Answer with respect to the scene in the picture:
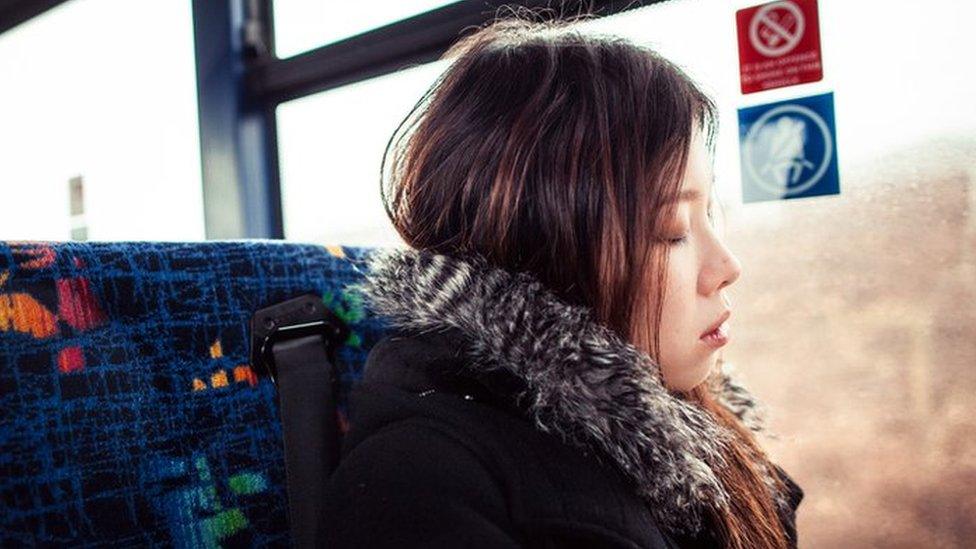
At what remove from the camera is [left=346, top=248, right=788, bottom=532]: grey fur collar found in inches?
28.1

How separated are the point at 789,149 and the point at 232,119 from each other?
4.01 feet

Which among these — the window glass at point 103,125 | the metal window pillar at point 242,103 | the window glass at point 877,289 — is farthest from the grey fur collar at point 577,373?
the window glass at point 103,125

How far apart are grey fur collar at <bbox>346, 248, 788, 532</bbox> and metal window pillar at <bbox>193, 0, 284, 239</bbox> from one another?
3.94 feet

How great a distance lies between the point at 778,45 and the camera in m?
1.23

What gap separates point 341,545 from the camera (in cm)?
60

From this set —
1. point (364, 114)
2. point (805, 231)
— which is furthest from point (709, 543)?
point (364, 114)

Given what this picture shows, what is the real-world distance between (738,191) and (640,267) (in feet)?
1.97

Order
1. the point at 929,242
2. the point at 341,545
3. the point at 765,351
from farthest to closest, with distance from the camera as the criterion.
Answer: the point at 765,351 → the point at 929,242 → the point at 341,545

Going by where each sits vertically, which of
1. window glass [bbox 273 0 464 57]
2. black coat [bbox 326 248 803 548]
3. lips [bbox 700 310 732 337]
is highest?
window glass [bbox 273 0 464 57]

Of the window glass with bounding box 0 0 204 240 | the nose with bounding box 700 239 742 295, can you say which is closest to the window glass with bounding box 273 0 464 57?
the window glass with bounding box 0 0 204 240

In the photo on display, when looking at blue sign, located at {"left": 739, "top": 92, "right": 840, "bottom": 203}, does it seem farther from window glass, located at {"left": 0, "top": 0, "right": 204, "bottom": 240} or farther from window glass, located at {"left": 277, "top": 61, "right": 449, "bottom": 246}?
window glass, located at {"left": 0, "top": 0, "right": 204, "bottom": 240}

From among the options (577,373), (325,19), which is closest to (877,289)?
(577,373)

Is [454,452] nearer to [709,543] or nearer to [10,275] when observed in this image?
[709,543]

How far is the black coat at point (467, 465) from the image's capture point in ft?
1.93
